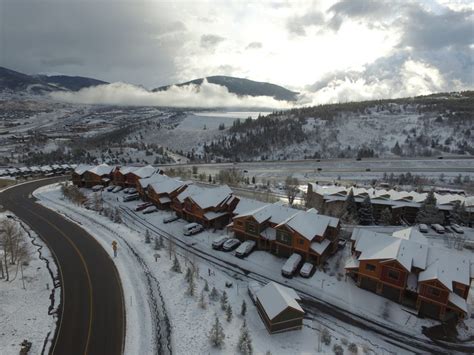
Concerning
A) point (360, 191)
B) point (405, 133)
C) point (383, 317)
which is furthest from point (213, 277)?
point (405, 133)

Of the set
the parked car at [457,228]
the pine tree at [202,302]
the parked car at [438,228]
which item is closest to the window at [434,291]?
the pine tree at [202,302]

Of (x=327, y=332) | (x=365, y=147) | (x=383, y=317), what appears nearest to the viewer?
(x=327, y=332)

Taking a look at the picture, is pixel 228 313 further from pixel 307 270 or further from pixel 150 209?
pixel 150 209

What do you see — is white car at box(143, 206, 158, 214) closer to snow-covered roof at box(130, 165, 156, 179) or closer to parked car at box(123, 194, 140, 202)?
parked car at box(123, 194, 140, 202)

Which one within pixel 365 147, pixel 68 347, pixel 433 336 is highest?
pixel 365 147

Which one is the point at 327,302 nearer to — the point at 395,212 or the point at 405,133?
the point at 395,212

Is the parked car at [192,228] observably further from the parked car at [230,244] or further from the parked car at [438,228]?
the parked car at [438,228]

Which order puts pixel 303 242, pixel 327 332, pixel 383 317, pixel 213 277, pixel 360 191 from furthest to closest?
1. pixel 360 191
2. pixel 303 242
3. pixel 213 277
4. pixel 383 317
5. pixel 327 332

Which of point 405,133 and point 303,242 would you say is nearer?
point 303,242
